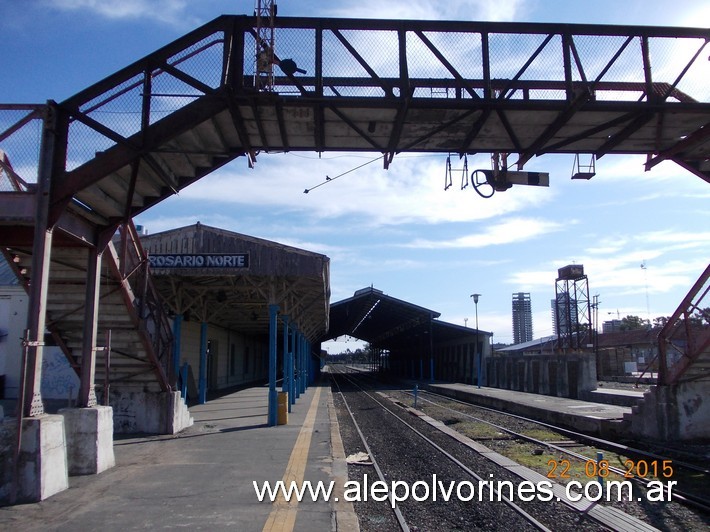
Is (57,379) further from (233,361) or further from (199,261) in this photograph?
(233,361)

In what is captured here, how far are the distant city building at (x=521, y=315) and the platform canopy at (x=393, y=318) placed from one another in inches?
5044

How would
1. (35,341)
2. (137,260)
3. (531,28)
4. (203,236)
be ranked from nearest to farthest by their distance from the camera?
(35,341), (531,28), (137,260), (203,236)

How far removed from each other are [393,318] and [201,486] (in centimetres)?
4484

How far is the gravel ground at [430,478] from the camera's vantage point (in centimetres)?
682

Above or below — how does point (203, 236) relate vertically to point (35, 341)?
above

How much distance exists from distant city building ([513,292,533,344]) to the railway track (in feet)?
582

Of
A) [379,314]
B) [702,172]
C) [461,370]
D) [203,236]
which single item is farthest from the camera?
[379,314]

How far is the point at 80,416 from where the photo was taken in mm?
8625

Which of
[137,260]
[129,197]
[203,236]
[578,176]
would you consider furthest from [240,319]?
[578,176]

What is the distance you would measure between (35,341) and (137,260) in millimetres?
4328

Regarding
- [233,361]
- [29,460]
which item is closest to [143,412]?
[29,460]

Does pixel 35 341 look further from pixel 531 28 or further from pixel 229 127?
pixel 531 28

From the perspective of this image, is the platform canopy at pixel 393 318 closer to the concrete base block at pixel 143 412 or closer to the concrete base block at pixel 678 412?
the concrete base block at pixel 143 412

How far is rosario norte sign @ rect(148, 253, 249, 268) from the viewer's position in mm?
15453
